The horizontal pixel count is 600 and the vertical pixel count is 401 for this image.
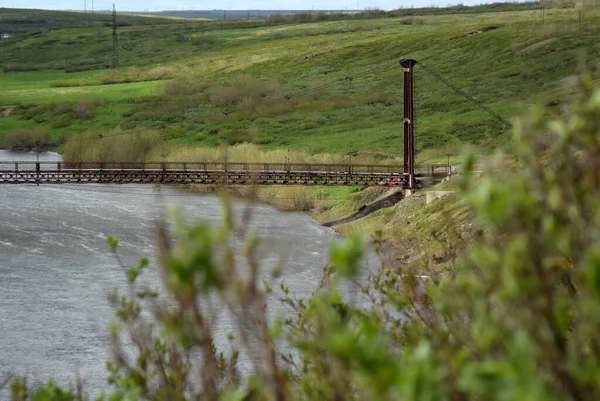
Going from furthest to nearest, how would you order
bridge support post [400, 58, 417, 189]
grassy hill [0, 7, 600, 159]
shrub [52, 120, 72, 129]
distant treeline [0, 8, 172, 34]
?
distant treeline [0, 8, 172, 34] → shrub [52, 120, 72, 129] → grassy hill [0, 7, 600, 159] → bridge support post [400, 58, 417, 189]

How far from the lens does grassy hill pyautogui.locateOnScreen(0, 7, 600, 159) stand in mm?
58000

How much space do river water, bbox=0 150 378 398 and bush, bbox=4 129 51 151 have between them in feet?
51.6

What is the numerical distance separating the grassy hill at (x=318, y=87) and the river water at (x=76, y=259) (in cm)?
708

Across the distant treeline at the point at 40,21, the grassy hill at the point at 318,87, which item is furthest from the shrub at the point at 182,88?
the distant treeline at the point at 40,21

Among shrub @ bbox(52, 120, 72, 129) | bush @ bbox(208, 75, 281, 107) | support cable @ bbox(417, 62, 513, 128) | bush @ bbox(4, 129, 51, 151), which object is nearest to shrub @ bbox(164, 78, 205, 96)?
bush @ bbox(208, 75, 281, 107)

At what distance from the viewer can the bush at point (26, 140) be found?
6494 cm

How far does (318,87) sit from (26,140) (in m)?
20.2

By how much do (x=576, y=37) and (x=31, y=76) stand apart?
51384 mm

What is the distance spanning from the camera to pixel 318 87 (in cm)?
7444

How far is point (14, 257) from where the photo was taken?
30688 millimetres

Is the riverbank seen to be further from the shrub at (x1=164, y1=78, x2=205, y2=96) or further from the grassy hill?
the shrub at (x1=164, y1=78, x2=205, y2=96)

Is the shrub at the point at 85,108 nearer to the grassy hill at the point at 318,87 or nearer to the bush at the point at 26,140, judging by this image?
the grassy hill at the point at 318,87

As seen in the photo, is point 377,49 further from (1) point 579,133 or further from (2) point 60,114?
(1) point 579,133

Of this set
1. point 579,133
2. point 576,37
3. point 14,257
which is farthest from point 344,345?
point 576,37
